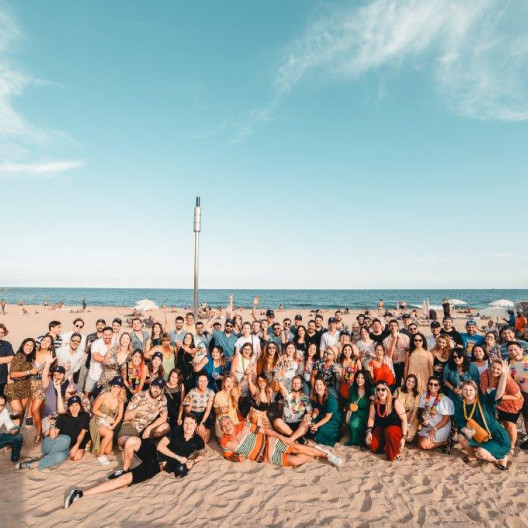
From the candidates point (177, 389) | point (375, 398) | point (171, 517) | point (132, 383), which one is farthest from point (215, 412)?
point (375, 398)

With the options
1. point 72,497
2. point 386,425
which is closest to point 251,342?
point 386,425

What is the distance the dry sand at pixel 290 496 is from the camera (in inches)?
159

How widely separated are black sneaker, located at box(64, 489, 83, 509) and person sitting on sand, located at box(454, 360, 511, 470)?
561cm

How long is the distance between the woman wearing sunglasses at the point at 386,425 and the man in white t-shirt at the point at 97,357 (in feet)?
16.5

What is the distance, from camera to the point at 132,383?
598 cm

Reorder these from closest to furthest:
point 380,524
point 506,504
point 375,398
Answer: point 380,524 → point 506,504 → point 375,398

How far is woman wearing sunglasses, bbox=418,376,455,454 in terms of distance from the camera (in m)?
5.54

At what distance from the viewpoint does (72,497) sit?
4.24m

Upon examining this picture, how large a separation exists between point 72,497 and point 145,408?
151cm

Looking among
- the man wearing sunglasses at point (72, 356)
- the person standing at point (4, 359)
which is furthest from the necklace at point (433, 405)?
the person standing at point (4, 359)

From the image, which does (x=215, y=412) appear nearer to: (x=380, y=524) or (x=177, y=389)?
(x=177, y=389)

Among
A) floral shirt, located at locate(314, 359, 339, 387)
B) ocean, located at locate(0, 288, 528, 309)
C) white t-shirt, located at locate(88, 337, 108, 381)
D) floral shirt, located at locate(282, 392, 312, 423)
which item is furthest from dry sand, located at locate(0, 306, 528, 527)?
ocean, located at locate(0, 288, 528, 309)

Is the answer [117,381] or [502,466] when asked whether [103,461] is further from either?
[502,466]

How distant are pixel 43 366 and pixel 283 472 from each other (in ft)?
14.9
